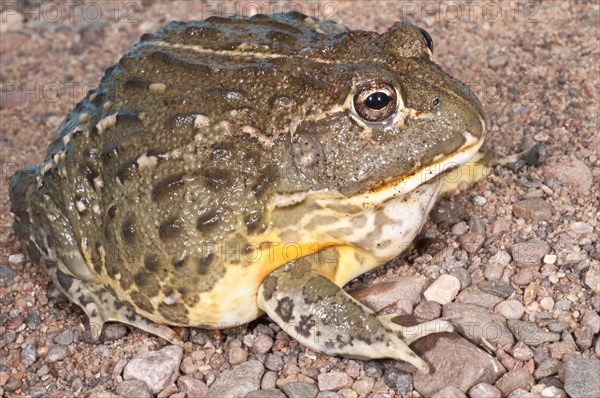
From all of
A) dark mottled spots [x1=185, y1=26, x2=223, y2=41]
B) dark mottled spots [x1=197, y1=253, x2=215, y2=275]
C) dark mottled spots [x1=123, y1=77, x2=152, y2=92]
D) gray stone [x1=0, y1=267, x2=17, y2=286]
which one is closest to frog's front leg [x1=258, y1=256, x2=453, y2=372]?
dark mottled spots [x1=197, y1=253, x2=215, y2=275]

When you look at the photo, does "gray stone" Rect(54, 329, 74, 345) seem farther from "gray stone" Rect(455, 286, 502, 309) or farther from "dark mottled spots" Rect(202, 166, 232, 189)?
"gray stone" Rect(455, 286, 502, 309)

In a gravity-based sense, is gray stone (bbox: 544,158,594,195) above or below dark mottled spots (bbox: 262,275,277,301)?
below

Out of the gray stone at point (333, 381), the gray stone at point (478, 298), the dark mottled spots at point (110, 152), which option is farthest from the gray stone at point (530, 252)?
the dark mottled spots at point (110, 152)

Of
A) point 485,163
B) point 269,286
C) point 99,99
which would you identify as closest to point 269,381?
point 269,286

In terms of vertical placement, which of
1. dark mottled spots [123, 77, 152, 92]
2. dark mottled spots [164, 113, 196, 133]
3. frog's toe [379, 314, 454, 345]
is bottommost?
frog's toe [379, 314, 454, 345]

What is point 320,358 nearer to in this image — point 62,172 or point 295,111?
point 295,111

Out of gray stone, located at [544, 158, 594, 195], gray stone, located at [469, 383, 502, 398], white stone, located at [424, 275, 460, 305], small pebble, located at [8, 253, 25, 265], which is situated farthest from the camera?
small pebble, located at [8, 253, 25, 265]

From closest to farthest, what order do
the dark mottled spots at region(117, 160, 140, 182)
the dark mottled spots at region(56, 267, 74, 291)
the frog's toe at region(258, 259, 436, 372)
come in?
the frog's toe at region(258, 259, 436, 372) < the dark mottled spots at region(117, 160, 140, 182) < the dark mottled spots at region(56, 267, 74, 291)

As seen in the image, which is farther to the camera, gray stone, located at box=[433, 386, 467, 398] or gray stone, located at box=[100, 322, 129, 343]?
gray stone, located at box=[100, 322, 129, 343]

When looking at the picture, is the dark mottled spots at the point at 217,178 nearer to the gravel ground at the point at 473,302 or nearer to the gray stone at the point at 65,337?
the gravel ground at the point at 473,302
